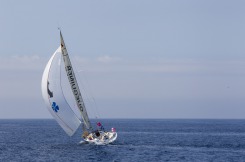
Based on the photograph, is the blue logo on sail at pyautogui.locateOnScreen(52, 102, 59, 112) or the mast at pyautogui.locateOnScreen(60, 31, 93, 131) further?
the mast at pyautogui.locateOnScreen(60, 31, 93, 131)

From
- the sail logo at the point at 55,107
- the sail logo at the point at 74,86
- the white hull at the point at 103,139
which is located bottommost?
the white hull at the point at 103,139

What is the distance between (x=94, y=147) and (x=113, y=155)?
8.00 m

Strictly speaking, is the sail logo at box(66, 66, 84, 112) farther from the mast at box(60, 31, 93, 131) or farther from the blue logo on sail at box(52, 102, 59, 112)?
the blue logo on sail at box(52, 102, 59, 112)

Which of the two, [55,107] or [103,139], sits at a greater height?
[55,107]

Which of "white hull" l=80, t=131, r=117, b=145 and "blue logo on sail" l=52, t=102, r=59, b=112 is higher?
"blue logo on sail" l=52, t=102, r=59, b=112

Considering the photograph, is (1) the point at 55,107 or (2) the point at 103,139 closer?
(1) the point at 55,107

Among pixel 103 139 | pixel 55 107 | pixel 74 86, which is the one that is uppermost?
pixel 74 86

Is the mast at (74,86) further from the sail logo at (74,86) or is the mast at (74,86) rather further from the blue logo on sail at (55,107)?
the blue logo on sail at (55,107)

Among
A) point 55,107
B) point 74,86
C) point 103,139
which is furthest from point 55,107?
point 103,139

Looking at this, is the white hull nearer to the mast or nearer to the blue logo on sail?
the mast

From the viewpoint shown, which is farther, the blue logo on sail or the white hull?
the white hull

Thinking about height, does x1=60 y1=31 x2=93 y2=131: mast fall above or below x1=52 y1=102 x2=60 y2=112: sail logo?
above

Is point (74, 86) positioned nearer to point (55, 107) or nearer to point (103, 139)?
point (55, 107)

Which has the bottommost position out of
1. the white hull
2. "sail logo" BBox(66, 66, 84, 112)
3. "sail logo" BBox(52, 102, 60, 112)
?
the white hull
